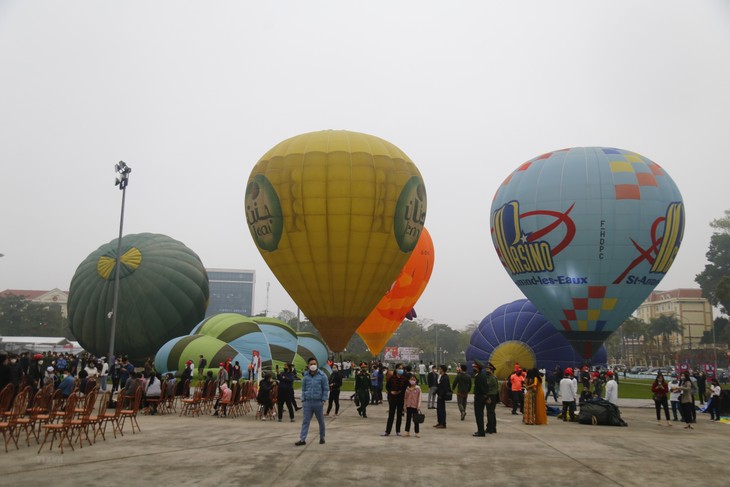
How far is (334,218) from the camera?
25.1 meters

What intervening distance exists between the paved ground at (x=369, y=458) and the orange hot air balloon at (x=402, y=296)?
22470mm

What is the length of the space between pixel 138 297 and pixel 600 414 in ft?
91.0

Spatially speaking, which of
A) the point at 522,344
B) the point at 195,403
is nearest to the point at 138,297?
the point at 195,403

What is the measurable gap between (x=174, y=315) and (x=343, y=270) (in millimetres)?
15813

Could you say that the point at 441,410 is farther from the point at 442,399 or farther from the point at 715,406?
the point at 715,406

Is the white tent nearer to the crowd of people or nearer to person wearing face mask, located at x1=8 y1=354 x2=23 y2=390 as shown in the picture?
the crowd of people

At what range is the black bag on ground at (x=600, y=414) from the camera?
1691 centimetres

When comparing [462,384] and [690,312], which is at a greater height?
[690,312]

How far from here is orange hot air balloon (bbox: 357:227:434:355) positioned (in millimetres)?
37281

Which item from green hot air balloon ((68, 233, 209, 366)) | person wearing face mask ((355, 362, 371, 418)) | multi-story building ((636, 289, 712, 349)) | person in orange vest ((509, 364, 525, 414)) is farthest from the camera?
multi-story building ((636, 289, 712, 349))

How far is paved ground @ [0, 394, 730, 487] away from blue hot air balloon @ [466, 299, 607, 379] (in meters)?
20.1

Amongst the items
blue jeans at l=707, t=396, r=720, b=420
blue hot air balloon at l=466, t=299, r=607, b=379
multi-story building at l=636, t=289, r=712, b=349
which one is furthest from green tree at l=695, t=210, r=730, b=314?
blue jeans at l=707, t=396, r=720, b=420

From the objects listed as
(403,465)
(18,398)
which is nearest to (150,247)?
(18,398)

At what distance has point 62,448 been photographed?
400 inches
